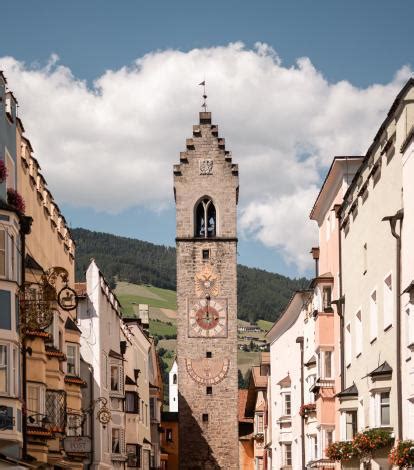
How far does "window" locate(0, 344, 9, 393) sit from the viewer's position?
117 feet

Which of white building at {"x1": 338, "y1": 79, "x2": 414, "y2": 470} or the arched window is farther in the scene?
the arched window

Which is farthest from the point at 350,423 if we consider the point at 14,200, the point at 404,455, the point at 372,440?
the point at 14,200

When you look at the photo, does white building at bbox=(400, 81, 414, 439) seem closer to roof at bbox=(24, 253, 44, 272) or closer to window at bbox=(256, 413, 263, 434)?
roof at bbox=(24, 253, 44, 272)

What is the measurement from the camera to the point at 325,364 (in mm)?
54406

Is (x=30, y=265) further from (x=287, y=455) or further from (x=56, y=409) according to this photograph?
(x=287, y=455)

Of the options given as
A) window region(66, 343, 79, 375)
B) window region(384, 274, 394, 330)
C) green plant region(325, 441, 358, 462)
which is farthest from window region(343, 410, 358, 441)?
window region(66, 343, 79, 375)

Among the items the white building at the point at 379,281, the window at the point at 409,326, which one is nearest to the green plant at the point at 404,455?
the white building at the point at 379,281

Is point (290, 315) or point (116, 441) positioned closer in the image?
point (116, 441)

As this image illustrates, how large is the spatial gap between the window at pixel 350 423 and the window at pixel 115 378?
3113 centimetres

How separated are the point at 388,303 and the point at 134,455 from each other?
48.2m

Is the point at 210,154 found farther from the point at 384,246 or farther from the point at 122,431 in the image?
the point at 384,246

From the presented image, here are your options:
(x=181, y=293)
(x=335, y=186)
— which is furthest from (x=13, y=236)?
(x=181, y=293)

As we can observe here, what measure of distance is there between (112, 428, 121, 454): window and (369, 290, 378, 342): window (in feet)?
119

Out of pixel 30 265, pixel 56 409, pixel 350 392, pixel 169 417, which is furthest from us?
pixel 169 417
